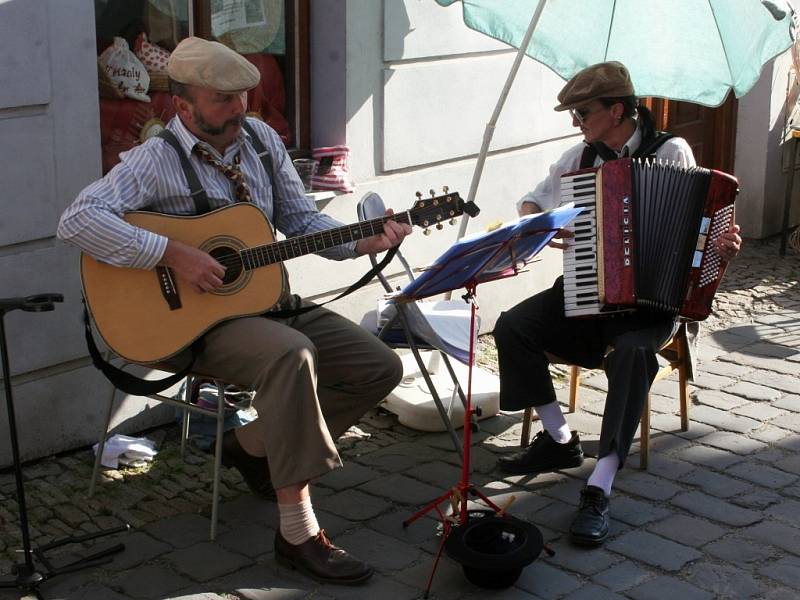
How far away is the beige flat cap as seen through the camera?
13.1 feet

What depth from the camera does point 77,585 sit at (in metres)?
3.81

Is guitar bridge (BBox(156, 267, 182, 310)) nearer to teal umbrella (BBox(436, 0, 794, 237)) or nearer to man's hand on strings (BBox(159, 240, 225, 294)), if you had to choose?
man's hand on strings (BBox(159, 240, 225, 294))

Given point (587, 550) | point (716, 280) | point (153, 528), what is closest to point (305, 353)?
point (153, 528)

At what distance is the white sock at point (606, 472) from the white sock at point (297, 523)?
3.41 ft

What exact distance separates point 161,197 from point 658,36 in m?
2.26

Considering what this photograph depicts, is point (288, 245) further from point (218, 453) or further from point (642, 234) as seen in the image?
point (642, 234)

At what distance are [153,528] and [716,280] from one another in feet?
7.11

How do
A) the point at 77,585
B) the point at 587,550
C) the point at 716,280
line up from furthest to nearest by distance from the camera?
the point at 716,280, the point at 587,550, the point at 77,585

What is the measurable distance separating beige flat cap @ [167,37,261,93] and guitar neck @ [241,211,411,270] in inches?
21.0

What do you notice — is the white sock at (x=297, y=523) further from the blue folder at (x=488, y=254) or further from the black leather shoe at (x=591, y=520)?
the black leather shoe at (x=591, y=520)

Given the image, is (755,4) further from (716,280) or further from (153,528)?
(153,528)

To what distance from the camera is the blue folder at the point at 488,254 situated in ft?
11.8

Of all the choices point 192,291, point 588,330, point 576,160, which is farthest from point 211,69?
point 588,330

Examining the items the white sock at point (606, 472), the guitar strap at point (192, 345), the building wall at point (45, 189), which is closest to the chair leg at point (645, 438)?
the white sock at point (606, 472)
